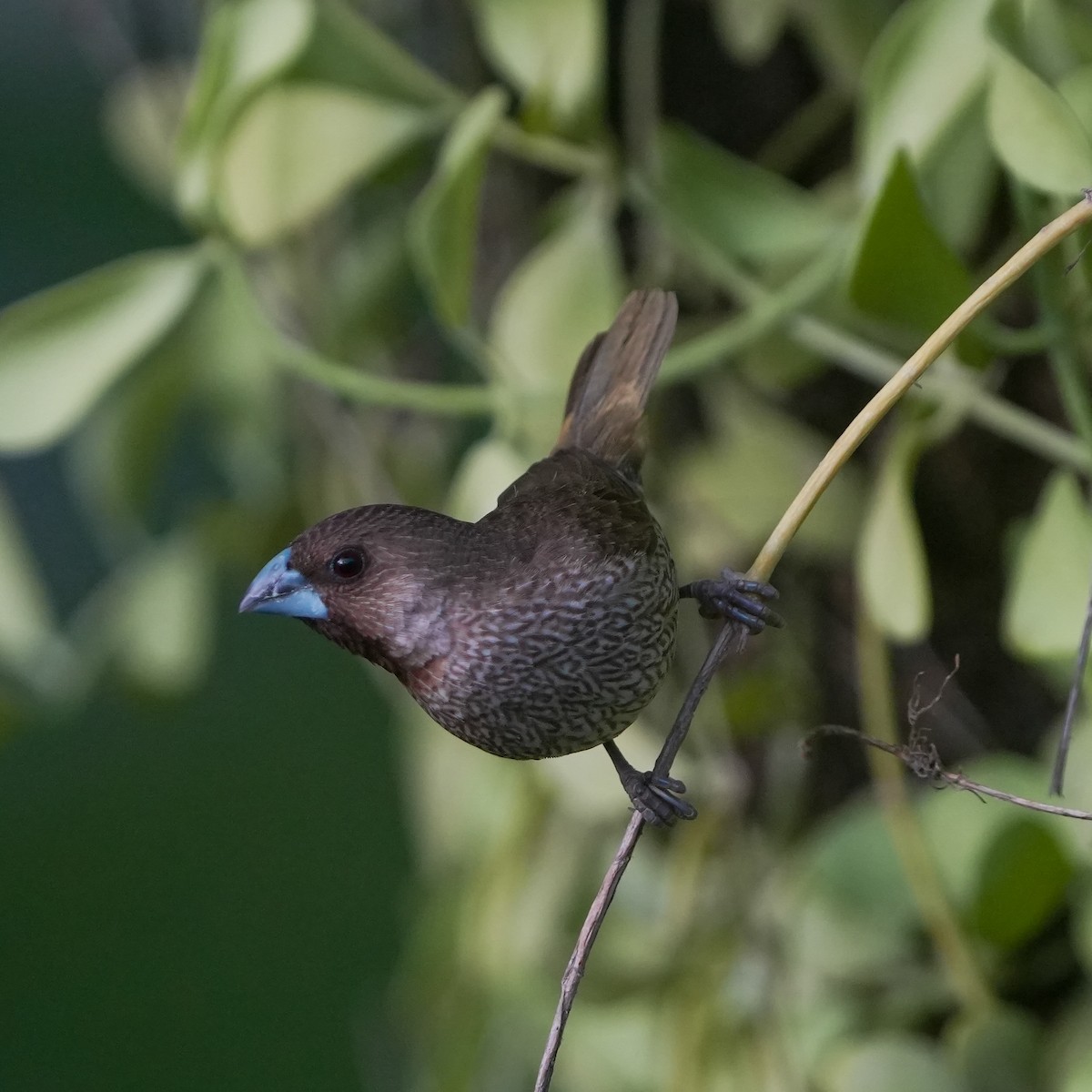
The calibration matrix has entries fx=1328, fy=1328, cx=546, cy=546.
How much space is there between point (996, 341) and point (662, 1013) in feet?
1.63

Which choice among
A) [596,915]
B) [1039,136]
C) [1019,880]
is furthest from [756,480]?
[596,915]

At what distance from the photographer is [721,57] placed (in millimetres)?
851

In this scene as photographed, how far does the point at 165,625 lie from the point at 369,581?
545 mm

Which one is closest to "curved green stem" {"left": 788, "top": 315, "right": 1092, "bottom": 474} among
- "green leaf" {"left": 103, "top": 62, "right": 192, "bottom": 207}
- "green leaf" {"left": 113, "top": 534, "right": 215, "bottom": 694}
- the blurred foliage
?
the blurred foliage

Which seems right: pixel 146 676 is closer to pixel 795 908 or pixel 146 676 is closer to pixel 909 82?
pixel 795 908

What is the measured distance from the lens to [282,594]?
0.43 metres

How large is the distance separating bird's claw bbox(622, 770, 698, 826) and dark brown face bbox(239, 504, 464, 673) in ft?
0.28

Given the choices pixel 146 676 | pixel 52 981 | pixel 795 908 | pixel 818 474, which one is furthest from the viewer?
pixel 52 981

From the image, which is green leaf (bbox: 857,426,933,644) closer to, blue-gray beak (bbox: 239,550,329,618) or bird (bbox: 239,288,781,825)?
bird (bbox: 239,288,781,825)

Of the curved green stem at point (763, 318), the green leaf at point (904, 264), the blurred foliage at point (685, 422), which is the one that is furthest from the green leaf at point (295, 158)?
the green leaf at point (904, 264)

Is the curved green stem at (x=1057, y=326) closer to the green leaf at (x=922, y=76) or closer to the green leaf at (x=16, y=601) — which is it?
the green leaf at (x=922, y=76)

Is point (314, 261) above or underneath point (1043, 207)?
above

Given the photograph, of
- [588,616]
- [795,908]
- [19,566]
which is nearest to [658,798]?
[588,616]

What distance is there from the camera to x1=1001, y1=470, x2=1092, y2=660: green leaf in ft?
1.72
